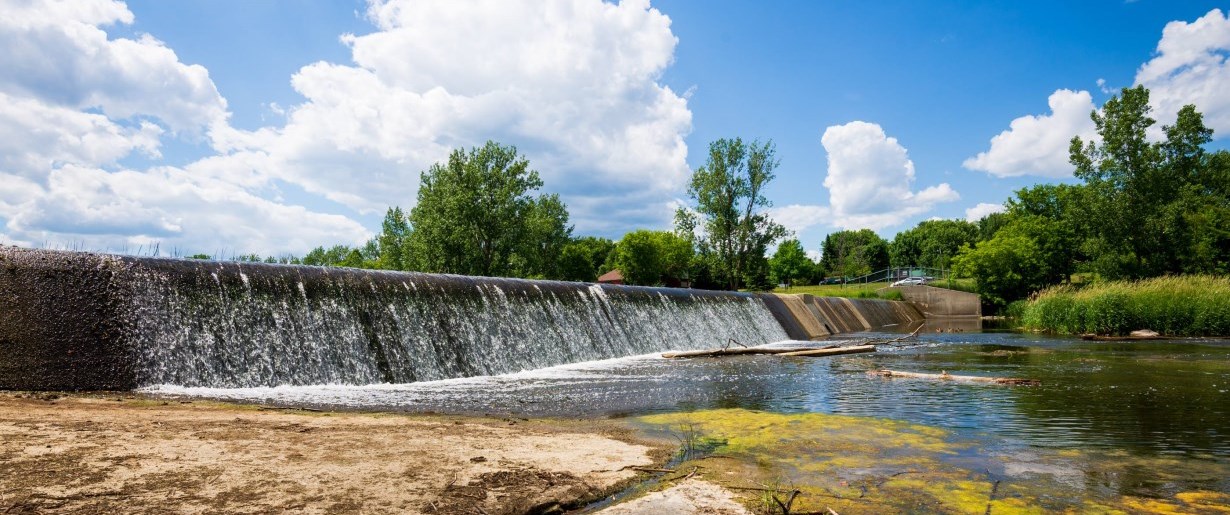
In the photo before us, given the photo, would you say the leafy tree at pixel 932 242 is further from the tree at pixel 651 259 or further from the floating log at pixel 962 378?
the floating log at pixel 962 378

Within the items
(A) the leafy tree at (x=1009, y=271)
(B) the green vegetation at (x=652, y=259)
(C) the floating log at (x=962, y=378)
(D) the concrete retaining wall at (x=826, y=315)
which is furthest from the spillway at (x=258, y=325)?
(B) the green vegetation at (x=652, y=259)

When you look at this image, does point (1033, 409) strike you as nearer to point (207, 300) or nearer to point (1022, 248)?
point (207, 300)

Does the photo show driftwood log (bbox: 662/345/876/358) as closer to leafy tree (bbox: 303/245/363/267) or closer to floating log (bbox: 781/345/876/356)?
floating log (bbox: 781/345/876/356)

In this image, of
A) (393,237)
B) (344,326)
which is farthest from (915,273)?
(344,326)

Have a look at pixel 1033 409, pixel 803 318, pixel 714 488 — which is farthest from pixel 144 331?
pixel 803 318

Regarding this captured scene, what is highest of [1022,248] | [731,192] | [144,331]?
[731,192]

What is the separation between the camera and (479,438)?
585cm

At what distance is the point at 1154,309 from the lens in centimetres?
2316

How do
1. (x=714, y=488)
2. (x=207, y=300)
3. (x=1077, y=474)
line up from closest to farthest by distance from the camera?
(x=714, y=488) → (x=1077, y=474) → (x=207, y=300)

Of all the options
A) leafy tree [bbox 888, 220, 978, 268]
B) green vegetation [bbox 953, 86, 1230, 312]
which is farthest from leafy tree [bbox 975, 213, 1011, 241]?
green vegetation [bbox 953, 86, 1230, 312]

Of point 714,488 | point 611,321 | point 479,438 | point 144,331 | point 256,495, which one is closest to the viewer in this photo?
point 256,495

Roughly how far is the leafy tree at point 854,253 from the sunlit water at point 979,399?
71.9 metres

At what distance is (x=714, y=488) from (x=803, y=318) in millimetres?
26928

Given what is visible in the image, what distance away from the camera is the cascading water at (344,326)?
9.34m
